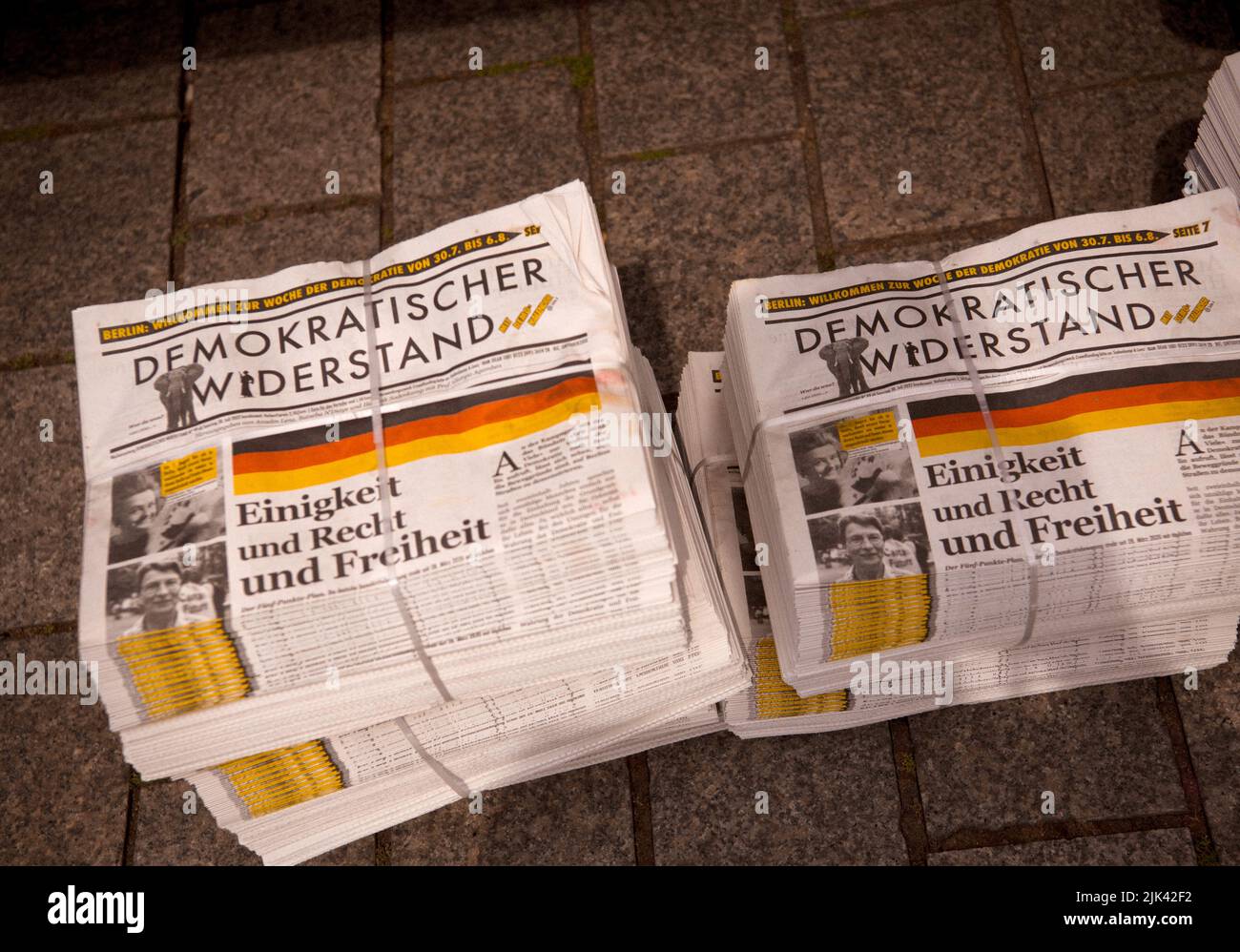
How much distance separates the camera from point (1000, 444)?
1015 mm

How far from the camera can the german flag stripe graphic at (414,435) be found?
974 millimetres

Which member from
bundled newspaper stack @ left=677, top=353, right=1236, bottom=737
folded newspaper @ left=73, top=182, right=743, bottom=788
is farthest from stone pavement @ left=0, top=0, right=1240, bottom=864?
folded newspaper @ left=73, top=182, right=743, bottom=788

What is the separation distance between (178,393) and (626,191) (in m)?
0.75

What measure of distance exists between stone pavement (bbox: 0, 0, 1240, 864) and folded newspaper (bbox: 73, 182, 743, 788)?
0.30 metres

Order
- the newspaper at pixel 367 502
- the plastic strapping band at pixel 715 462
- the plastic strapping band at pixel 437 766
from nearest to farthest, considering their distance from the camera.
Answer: the newspaper at pixel 367 502 → the plastic strapping band at pixel 437 766 → the plastic strapping band at pixel 715 462

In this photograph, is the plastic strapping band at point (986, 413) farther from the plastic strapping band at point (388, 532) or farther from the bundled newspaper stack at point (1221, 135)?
the plastic strapping band at point (388, 532)

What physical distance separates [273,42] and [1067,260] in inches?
50.9

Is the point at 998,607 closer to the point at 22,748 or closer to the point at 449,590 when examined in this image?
the point at 449,590

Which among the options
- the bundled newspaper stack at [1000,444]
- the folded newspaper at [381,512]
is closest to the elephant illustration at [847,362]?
the bundled newspaper stack at [1000,444]

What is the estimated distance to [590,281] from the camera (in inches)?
40.2

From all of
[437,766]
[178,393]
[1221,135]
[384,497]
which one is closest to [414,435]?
[384,497]

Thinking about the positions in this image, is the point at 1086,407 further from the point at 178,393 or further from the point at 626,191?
the point at 178,393

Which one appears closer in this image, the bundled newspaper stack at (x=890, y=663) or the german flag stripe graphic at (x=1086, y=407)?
the german flag stripe graphic at (x=1086, y=407)

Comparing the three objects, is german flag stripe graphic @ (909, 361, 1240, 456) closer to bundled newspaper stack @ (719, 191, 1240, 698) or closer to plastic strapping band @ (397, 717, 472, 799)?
bundled newspaper stack @ (719, 191, 1240, 698)
